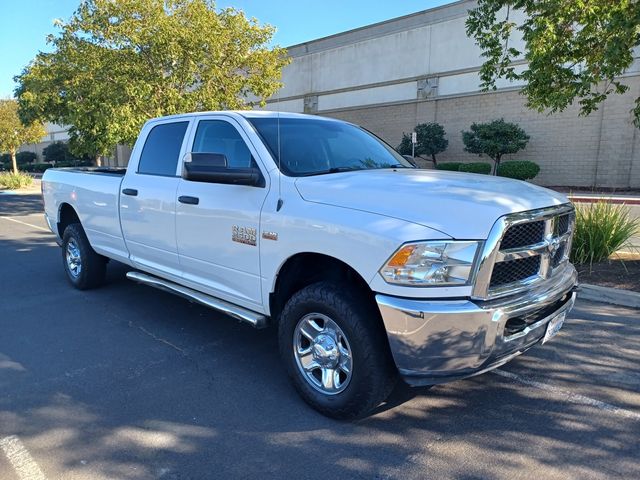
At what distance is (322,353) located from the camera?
3.32 m

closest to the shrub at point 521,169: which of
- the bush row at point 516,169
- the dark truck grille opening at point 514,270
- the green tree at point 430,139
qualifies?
the bush row at point 516,169

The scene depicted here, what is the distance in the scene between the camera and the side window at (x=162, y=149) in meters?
4.76

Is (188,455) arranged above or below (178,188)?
below

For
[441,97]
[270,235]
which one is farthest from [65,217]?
[441,97]

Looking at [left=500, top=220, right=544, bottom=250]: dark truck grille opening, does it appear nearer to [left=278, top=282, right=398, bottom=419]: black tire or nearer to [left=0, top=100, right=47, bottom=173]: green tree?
[left=278, top=282, right=398, bottom=419]: black tire

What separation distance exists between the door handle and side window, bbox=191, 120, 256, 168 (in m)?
0.40

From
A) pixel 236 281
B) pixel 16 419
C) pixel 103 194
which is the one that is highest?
pixel 103 194

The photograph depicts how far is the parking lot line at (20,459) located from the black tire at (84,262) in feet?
11.0

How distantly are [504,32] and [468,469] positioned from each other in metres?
6.93

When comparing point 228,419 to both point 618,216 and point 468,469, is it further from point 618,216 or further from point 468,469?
point 618,216

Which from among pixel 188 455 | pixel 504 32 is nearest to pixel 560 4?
pixel 504 32

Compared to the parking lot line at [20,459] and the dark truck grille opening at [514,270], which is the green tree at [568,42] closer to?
the dark truck grille opening at [514,270]

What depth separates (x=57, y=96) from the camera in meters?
15.1

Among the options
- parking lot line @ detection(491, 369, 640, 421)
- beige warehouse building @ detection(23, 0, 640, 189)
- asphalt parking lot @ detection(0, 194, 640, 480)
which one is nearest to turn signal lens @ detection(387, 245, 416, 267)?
asphalt parking lot @ detection(0, 194, 640, 480)
